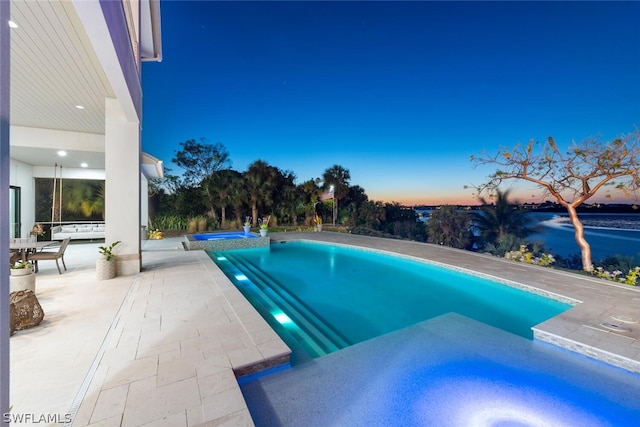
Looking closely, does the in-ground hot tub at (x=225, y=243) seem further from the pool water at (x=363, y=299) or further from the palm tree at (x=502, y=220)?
the palm tree at (x=502, y=220)

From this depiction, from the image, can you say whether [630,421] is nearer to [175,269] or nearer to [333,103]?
[175,269]

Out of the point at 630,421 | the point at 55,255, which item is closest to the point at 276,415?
the point at 630,421

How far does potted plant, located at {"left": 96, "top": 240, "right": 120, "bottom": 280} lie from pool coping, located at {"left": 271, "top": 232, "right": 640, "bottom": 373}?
7060 mm

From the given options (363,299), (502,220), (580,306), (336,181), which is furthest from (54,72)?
(336,181)

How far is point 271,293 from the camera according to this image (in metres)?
5.36

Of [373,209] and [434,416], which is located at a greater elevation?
[373,209]

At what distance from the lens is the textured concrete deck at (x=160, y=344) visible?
1883 millimetres

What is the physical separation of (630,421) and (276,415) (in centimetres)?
281

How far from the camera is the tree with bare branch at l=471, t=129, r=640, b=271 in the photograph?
7.19m

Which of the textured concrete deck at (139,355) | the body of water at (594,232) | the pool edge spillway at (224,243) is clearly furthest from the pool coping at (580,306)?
Result: the body of water at (594,232)

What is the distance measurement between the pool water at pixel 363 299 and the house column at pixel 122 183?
7.40ft

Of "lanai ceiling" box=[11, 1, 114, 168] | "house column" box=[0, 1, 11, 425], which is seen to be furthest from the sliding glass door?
"house column" box=[0, 1, 11, 425]

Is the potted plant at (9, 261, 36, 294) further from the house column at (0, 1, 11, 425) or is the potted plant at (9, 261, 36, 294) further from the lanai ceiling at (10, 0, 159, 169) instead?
the house column at (0, 1, 11, 425)

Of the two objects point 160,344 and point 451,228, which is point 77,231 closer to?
point 160,344
